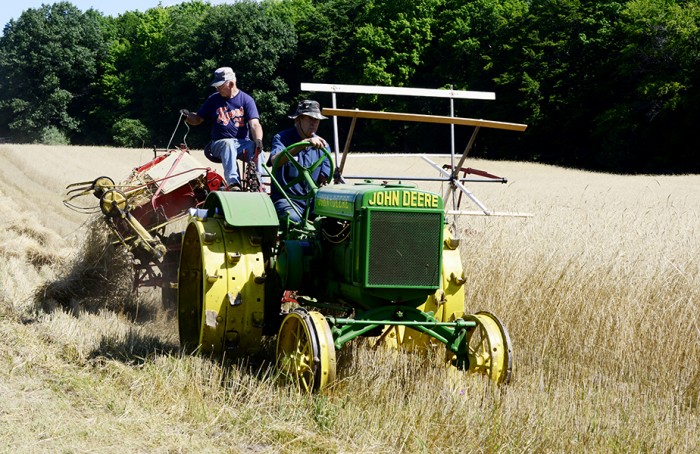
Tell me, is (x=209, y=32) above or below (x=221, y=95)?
above

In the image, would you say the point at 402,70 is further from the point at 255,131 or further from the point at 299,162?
the point at 299,162

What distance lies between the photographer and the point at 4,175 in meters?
23.8

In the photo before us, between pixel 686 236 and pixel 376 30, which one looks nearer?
pixel 686 236

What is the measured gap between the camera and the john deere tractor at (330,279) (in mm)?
5223

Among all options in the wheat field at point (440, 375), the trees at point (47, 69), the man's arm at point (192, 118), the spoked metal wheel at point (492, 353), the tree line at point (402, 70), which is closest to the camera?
the wheat field at point (440, 375)

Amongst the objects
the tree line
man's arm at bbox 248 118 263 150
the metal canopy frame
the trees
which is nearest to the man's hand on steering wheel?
the metal canopy frame

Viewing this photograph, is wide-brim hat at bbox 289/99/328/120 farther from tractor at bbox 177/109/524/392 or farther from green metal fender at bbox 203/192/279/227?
green metal fender at bbox 203/192/279/227

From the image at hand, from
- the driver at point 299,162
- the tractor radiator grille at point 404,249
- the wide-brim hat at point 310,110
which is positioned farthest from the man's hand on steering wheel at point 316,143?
the tractor radiator grille at point 404,249

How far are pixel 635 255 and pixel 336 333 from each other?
3371 millimetres

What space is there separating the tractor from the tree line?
39.1 m

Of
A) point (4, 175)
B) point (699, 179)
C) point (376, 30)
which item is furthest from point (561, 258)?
point (376, 30)

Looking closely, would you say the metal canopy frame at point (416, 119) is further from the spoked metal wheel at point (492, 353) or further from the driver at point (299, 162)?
the spoked metal wheel at point (492, 353)

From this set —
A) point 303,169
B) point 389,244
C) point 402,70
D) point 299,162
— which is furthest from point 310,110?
point 402,70

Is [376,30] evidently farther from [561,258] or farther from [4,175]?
[561,258]
